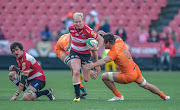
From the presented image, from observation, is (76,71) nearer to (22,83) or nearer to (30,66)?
(30,66)

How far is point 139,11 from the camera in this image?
70.6 ft

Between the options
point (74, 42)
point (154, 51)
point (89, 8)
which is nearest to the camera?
point (74, 42)

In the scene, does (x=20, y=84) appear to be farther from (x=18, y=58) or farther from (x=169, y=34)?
(x=169, y=34)

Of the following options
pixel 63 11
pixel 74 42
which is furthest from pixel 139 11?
pixel 74 42

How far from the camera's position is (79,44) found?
868 centimetres

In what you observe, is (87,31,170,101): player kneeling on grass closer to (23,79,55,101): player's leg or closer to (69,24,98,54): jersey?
(69,24,98,54): jersey

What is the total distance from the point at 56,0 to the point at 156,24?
590cm

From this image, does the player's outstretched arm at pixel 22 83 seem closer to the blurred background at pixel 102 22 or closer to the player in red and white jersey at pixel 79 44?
the player in red and white jersey at pixel 79 44

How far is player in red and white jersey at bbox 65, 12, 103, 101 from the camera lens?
8180 mm

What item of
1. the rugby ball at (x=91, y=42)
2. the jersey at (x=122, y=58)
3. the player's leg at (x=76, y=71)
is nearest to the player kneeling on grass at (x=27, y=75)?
the player's leg at (x=76, y=71)

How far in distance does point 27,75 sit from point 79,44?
1.43 meters

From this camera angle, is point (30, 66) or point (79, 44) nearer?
point (30, 66)

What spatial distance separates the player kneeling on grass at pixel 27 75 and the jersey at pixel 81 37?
1.02 meters

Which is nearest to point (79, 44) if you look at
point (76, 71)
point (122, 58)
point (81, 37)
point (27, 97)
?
point (81, 37)
